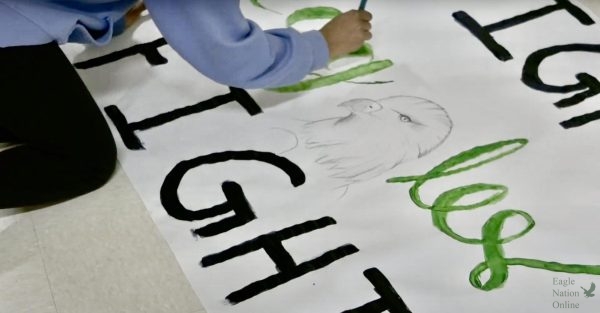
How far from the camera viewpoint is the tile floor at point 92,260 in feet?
2.53

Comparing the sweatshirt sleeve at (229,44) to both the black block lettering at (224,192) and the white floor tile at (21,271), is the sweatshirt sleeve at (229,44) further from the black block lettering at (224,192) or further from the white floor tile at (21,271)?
the white floor tile at (21,271)

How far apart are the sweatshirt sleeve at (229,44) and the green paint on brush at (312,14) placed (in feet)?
0.55

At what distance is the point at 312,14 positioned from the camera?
107 cm

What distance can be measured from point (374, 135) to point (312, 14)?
9.0 inches

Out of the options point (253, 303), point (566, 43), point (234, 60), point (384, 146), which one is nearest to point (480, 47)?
point (566, 43)

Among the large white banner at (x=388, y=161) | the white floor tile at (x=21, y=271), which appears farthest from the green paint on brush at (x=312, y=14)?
the white floor tile at (x=21, y=271)

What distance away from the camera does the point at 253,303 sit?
29.6 inches

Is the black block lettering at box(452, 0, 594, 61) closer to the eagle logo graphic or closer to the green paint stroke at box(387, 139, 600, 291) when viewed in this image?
the green paint stroke at box(387, 139, 600, 291)

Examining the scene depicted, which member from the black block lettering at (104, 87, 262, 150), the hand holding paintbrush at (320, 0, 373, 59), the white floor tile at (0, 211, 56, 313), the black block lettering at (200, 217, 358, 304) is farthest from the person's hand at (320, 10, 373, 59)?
the white floor tile at (0, 211, 56, 313)

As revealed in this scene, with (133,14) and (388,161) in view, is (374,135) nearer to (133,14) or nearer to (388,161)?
(388,161)

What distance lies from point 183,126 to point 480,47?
13.7 inches

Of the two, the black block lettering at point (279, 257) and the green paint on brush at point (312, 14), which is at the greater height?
the green paint on brush at point (312, 14)

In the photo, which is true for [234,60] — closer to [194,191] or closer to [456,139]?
Result: [194,191]

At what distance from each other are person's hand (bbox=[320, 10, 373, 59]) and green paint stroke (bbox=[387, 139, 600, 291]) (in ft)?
0.59
